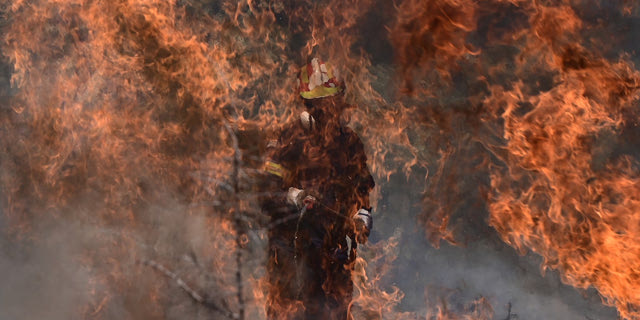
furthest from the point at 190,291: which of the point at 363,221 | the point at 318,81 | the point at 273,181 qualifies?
the point at 318,81

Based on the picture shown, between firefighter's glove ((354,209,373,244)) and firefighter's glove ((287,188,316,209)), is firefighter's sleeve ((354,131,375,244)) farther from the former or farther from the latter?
firefighter's glove ((287,188,316,209))

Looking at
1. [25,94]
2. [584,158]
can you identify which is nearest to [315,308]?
[584,158]

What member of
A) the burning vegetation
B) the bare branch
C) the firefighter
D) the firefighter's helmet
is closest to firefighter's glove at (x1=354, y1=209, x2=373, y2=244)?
the firefighter

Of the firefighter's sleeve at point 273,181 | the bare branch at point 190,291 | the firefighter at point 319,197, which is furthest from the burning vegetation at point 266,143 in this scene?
the firefighter at point 319,197

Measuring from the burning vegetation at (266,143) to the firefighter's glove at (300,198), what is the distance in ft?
2.69

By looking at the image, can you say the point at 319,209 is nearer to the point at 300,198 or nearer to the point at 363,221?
the point at 300,198

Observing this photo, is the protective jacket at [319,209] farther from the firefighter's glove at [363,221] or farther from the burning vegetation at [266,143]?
the burning vegetation at [266,143]

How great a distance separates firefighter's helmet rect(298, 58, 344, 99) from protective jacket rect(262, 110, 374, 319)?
0.24 metres

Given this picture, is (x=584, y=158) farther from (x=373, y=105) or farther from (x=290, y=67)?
(x=290, y=67)

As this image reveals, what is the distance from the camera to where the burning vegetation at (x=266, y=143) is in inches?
193

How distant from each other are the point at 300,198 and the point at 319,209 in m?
0.27

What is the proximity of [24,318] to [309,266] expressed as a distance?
3162 millimetres

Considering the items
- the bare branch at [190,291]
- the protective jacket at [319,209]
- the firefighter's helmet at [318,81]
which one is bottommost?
the bare branch at [190,291]

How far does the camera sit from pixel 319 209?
15.8 feet
